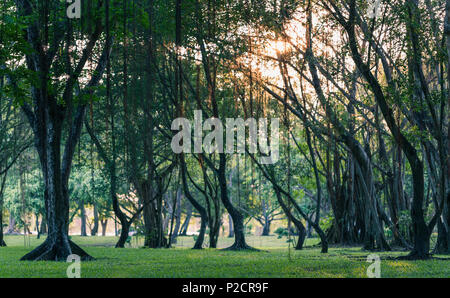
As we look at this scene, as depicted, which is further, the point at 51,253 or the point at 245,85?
the point at 245,85

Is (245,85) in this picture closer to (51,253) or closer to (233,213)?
(233,213)

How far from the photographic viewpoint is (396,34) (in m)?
9.36

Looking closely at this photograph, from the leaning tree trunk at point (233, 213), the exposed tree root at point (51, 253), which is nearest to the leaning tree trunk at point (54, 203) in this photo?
the exposed tree root at point (51, 253)

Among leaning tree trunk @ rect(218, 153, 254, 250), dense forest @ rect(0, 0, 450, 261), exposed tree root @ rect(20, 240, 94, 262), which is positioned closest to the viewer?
dense forest @ rect(0, 0, 450, 261)

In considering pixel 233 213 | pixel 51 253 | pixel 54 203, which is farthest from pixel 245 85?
pixel 51 253

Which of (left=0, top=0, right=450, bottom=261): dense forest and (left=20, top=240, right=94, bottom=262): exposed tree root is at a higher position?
(left=0, top=0, right=450, bottom=261): dense forest

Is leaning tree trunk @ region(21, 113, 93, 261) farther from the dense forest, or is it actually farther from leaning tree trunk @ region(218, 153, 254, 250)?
leaning tree trunk @ region(218, 153, 254, 250)

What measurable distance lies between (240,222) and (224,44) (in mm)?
5061

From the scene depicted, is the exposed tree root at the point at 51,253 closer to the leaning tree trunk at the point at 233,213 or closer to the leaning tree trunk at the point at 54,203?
the leaning tree trunk at the point at 54,203

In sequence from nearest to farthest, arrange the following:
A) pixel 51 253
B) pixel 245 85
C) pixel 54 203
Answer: pixel 51 253, pixel 54 203, pixel 245 85

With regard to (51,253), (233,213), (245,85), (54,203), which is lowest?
(51,253)

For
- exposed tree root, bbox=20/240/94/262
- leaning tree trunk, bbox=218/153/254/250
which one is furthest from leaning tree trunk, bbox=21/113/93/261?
leaning tree trunk, bbox=218/153/254/250
